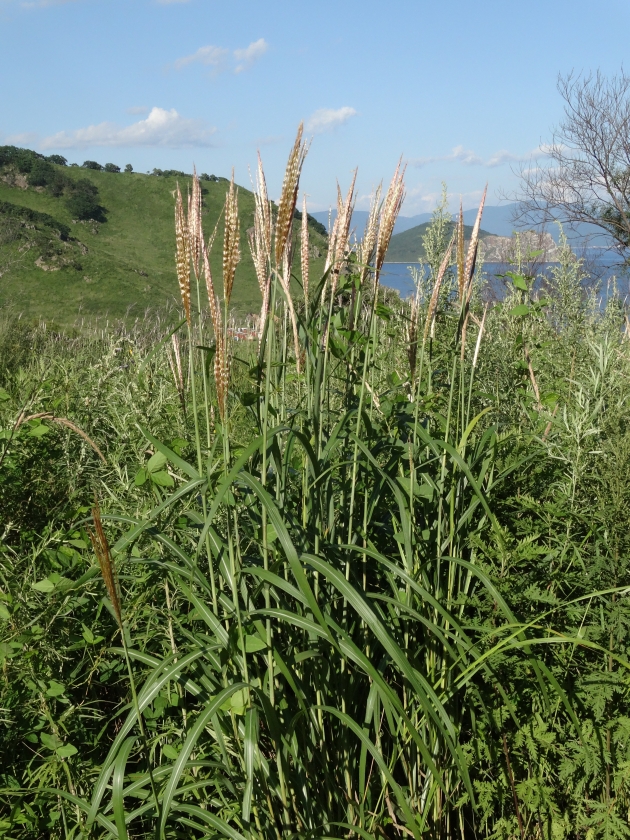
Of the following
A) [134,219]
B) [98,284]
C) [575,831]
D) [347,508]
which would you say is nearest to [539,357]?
[347,508]

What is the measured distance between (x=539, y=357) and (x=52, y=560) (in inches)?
97.2

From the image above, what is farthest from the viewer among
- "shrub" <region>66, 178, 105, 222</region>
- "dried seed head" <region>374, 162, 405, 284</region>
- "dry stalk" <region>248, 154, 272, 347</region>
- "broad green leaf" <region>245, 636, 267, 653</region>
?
"shrub" <region>66, 178, 105, 222</region>

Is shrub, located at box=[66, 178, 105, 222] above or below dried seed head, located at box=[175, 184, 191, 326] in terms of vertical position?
above

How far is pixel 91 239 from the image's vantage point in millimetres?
54125

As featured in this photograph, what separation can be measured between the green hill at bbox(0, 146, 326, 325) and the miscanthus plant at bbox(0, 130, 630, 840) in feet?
98.9

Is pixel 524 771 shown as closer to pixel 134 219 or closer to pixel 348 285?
pixel 348 285

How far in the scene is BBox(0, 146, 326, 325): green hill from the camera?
37406 mm

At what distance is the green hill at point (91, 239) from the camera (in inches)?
1473

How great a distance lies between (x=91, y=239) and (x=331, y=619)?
5768cm

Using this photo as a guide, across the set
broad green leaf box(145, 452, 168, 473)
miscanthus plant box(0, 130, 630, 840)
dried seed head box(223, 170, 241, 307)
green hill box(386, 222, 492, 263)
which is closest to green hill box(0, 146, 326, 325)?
green hill box(386, 222, 492, 263)

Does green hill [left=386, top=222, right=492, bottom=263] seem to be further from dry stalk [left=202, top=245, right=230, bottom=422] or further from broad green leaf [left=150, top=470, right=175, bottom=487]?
broad green leaf [left=150, top=470, right=175, bottom=487]

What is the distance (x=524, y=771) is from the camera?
6.42 ft

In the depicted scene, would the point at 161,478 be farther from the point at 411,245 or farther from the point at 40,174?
the point at 411,245

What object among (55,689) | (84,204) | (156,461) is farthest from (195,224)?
(84,204)
